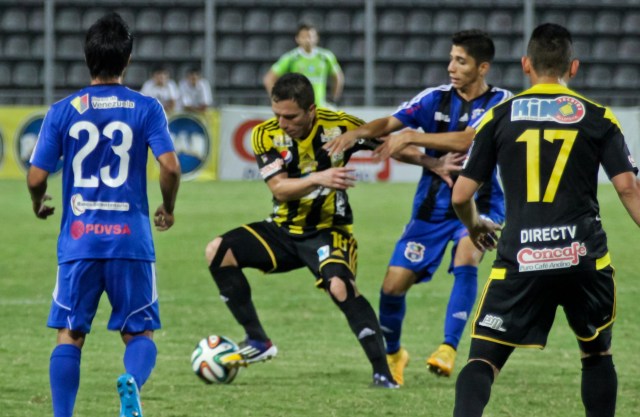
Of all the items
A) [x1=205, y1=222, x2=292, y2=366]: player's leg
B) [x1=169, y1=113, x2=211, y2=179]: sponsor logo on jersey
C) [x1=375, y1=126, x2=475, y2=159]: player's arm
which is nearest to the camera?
[x1=375, y1=126, x2=475, y2=159]: player's arm

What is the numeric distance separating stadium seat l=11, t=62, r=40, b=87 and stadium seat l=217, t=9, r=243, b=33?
3642mm

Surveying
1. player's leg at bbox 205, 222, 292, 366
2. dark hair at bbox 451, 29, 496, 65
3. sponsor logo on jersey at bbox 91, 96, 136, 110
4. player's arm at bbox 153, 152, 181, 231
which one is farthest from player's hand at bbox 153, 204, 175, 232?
dark hair at bbox 451, 29, 496, 65

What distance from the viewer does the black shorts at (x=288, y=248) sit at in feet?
22.7

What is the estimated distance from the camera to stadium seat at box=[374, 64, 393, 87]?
24703 millimetres

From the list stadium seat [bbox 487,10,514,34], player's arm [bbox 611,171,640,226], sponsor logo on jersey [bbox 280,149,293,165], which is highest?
stadium seat [bbox 487,10,514,34]

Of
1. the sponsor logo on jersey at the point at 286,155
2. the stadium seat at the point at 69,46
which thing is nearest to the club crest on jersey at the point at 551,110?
the sponsor logo on jersey at the point at 286,155

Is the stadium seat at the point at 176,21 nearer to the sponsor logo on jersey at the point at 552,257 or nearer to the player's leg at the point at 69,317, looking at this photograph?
the player's leg at the point at 69,317

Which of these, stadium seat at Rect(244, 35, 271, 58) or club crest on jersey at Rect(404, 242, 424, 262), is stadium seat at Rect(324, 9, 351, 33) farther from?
club crest on jersey at Rect(404, 242, 424, 262)

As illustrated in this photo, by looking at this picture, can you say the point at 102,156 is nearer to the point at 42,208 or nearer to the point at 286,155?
the point at 42,208

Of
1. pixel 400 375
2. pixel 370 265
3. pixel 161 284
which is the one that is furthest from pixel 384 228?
pixel 400 375

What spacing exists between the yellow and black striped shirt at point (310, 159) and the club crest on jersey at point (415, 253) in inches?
18.2

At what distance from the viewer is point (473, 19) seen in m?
24.8

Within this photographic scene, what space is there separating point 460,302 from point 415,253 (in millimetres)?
377

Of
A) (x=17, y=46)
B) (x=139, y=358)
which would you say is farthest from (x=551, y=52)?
(x=17, y=46)
